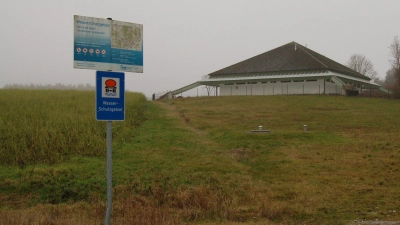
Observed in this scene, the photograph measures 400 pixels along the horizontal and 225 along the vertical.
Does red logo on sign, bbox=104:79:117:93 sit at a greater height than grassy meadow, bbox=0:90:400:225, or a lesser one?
greater

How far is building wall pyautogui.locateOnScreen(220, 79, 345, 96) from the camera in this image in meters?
46.8

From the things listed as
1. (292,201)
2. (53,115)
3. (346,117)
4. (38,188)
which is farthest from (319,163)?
(346,117)

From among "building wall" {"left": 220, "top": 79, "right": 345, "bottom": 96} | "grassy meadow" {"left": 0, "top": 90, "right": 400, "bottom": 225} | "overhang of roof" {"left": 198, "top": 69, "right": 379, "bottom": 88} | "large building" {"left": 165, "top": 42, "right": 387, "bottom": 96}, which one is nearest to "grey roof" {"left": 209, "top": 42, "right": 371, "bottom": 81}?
"large building" {"left": 165, "top": 42, "right": 387, "bottom": 96}

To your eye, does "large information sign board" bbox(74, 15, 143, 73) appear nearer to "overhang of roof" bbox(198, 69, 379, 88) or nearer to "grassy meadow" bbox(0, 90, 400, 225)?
"grassy meadow" bbox(0, 90, 400, 225)

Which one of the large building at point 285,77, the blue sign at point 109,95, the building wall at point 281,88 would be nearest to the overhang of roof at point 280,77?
the large building at point 285,77

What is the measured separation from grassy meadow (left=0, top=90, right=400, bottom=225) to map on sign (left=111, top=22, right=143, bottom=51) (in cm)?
271

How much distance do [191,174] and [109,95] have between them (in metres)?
5.61

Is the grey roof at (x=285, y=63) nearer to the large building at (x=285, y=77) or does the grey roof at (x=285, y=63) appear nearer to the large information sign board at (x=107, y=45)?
the large building at (x=285, y=77)

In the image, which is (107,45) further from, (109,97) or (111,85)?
(109,97)

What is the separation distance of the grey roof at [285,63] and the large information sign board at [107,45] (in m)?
44.1

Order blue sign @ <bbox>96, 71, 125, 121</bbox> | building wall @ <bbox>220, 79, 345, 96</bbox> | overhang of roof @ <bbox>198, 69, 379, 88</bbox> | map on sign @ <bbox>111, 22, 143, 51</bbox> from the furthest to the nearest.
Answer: building wall @ <bbox>220, 79, 345, 96</bbox> → overhang of roof @ <bbox>198, 69, 379, 88</bbox> → map on sign @ <bbox>111, 22, 143, 51</bbox> → blue sign @ <bbox>96, 71, 125, 121</bbox>

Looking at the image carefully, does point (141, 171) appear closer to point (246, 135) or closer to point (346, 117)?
point (246, 135)

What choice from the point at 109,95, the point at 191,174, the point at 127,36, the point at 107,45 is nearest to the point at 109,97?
the point at 109,95

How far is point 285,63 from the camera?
51.5 metres
